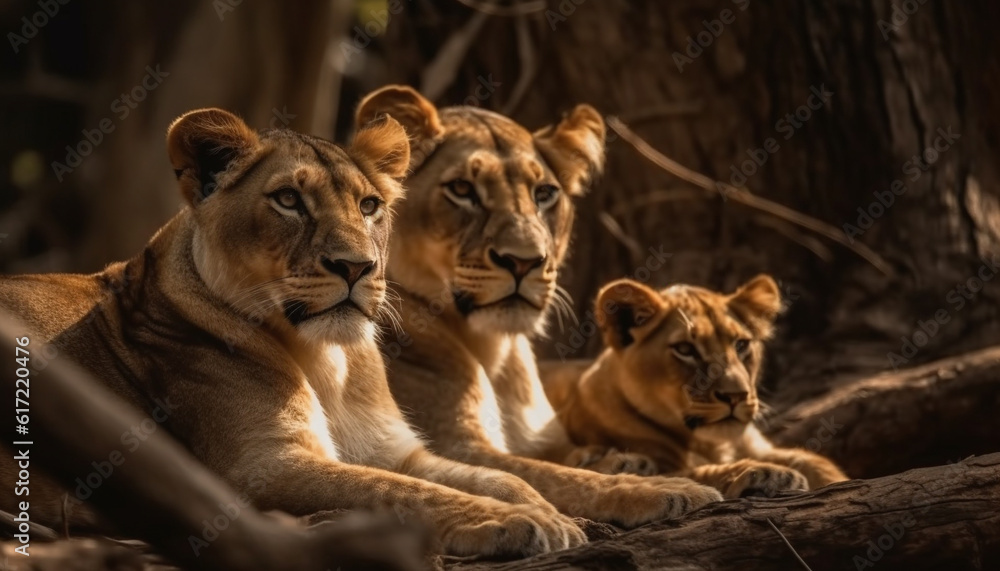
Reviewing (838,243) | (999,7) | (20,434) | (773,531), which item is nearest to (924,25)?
(999,7)

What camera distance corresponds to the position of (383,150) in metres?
4.93

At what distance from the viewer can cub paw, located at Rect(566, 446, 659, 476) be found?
5.38 m

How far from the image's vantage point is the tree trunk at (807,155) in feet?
23.1

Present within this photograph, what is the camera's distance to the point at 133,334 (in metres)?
4.45

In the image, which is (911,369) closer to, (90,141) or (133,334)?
(133,334)

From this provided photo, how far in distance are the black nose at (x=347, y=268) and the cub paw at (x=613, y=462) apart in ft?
5.33

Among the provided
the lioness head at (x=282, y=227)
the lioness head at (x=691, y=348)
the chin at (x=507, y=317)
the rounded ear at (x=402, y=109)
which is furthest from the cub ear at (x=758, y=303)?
the lioness head at (x=282, y=227)

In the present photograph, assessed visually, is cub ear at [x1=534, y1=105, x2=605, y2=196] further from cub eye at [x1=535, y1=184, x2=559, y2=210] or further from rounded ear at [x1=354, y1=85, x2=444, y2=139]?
rounded ear at [x1=354, y1=85, x2=444, y2=139]

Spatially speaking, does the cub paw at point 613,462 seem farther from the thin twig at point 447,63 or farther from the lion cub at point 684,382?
the thin twig at point 447,63

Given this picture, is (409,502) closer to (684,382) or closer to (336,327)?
(336,327)

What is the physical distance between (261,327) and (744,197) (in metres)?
3.61

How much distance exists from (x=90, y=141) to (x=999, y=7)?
821 cm

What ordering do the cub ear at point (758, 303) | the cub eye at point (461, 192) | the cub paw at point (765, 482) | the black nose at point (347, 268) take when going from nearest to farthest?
the black nose at point (347, 268) → the cub paw at point (765, 482) → the cub eye at point (461, 192) → the cub ear at point (758, 303)

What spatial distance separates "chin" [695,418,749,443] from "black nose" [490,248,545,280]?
3.37 feet
